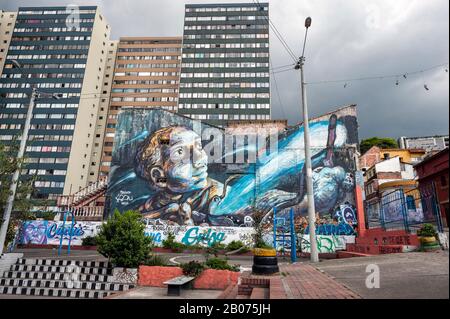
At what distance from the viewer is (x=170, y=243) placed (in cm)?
2144

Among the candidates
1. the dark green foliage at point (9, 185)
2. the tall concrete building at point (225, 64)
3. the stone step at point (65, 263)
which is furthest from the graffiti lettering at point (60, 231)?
the tall concrete building at point (225, 64)

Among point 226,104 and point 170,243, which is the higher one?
point 226,104

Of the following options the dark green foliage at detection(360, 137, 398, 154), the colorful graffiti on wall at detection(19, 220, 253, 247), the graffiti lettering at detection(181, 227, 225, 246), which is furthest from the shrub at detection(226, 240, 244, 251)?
the dark green foliage at detection(360, 137, 398, 154)

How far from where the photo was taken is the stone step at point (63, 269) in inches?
373

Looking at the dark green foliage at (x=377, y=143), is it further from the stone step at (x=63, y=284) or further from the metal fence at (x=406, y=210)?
the stone step at (x=63, y=284)

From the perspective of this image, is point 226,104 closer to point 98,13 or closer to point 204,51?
point 204,51

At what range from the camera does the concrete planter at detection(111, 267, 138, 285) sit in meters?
8.87

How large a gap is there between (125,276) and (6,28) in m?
98.7

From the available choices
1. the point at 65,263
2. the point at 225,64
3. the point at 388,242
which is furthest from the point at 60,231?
the point at 225,64

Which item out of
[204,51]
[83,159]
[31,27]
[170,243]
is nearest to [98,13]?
[31,27]

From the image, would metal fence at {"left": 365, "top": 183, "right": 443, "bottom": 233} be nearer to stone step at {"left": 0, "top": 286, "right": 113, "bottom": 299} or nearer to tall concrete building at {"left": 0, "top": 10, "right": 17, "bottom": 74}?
Answer: stone step at {"left": 0, "top": 286, "right": 113, "bottom": 299}

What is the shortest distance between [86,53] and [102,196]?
57.4 meters

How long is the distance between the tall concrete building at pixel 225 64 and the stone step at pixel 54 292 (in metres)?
59.2

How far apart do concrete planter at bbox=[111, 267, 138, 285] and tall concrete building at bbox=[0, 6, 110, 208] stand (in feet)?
197
